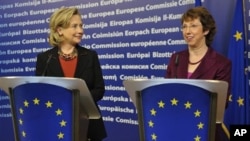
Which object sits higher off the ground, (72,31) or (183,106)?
(72,31)

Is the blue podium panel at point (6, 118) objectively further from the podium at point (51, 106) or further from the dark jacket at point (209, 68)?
the podium at point (51, 106)

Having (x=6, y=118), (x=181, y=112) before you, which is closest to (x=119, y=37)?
(x=6, y=118)

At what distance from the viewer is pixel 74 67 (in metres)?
2.69

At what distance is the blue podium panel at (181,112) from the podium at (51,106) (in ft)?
1.25

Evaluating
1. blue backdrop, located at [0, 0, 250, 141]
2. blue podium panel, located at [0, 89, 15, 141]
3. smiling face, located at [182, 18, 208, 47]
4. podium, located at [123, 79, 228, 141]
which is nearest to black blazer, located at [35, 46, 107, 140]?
smiling face, located at [182, 18, 208, 47]

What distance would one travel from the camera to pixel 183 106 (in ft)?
5.86

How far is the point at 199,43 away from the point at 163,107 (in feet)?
3.37

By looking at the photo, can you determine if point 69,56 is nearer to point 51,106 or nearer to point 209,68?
point 51,106

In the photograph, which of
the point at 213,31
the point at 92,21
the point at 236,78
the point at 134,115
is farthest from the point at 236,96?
the point at 92,21

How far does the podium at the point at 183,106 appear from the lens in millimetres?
1761

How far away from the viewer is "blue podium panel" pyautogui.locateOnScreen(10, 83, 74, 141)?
202cm

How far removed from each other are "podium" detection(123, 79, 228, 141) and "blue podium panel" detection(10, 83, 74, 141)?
0.40 meters

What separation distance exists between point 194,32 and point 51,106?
1166mm

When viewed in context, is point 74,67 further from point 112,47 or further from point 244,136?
point 112,47
